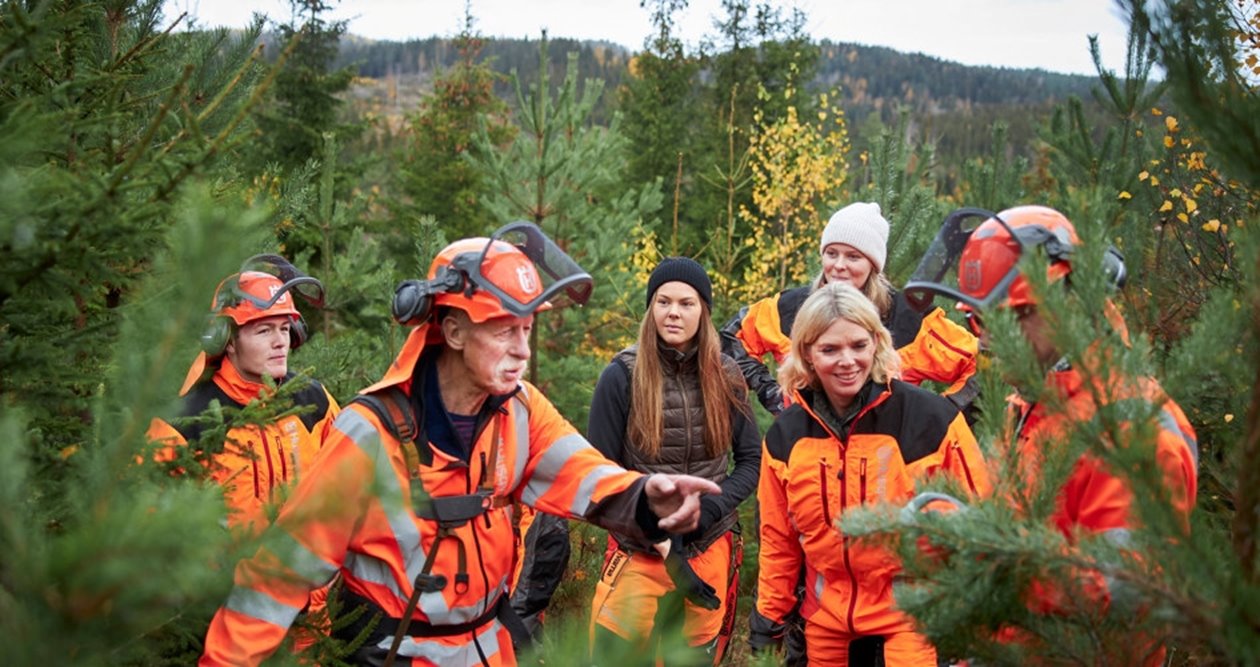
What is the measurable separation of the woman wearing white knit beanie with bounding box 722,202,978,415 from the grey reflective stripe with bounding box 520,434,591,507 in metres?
2.18

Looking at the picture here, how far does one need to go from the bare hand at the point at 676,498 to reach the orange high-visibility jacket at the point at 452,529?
3.0 inches

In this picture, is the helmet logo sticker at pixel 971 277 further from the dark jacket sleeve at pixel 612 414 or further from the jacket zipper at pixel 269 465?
the jacket zipper at pixel 269 465

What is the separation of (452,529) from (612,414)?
6.52ft

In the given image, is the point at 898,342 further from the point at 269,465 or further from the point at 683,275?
the point at 269,465

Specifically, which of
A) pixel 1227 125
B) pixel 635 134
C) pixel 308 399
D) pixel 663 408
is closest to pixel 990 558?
pixel 1227 125

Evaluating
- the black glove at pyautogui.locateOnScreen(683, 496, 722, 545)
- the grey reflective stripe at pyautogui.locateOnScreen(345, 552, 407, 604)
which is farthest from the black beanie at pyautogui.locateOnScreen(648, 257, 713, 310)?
the grey reflective stripe at pyautogui.locateOnScreen(345, 552, 407, 604)

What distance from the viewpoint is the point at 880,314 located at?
5.23m

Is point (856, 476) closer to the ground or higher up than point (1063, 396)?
closer to the ground

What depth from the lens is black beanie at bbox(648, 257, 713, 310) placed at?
16.0 feet

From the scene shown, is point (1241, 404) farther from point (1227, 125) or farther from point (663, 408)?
point (1227, 125)

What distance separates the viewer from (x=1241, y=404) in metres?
4.05

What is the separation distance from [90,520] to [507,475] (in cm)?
190

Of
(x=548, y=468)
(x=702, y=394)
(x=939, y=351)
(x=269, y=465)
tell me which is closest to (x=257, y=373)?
(x=269, y=465)

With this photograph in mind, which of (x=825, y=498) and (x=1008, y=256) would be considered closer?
(x=1008, y=256)
